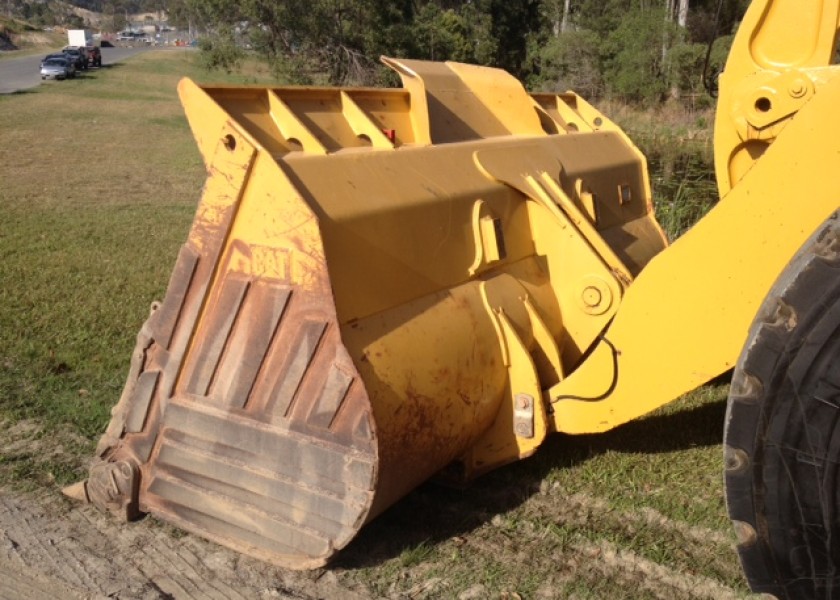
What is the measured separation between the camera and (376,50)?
28188 millimetres

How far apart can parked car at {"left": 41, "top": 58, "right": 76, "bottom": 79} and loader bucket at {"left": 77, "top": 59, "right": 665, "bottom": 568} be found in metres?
40.5

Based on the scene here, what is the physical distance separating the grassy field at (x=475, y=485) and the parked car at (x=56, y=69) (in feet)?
115

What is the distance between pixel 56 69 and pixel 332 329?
4181 centimetres

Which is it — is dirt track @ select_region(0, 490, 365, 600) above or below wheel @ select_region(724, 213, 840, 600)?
below

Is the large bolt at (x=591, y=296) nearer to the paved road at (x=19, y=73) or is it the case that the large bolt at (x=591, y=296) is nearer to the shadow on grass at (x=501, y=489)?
the shadow on grass at (x=501, y=489)

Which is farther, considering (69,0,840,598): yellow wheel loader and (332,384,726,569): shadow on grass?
(332,384,726,569): shadow on grass

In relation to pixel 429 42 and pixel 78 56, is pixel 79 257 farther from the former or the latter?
pixel 78 56

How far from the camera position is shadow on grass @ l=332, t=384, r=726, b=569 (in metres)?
3.38

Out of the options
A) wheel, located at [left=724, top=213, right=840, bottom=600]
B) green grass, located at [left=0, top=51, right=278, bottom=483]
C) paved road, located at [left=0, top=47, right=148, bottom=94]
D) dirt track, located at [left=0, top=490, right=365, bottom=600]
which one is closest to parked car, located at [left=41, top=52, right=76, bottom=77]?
paved road, located at [left=0, top=47, right=148, bottom=94]

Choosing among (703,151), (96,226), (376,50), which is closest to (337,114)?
(96,226)

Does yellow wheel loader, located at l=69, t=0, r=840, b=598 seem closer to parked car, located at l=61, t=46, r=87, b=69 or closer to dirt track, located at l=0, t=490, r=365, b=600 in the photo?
dirt track, located at l=0, t=490, r=365, b=600

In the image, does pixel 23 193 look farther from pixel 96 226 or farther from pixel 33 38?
pixel 33 38

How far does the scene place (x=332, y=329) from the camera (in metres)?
2.87

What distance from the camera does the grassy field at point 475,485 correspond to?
3.17m
